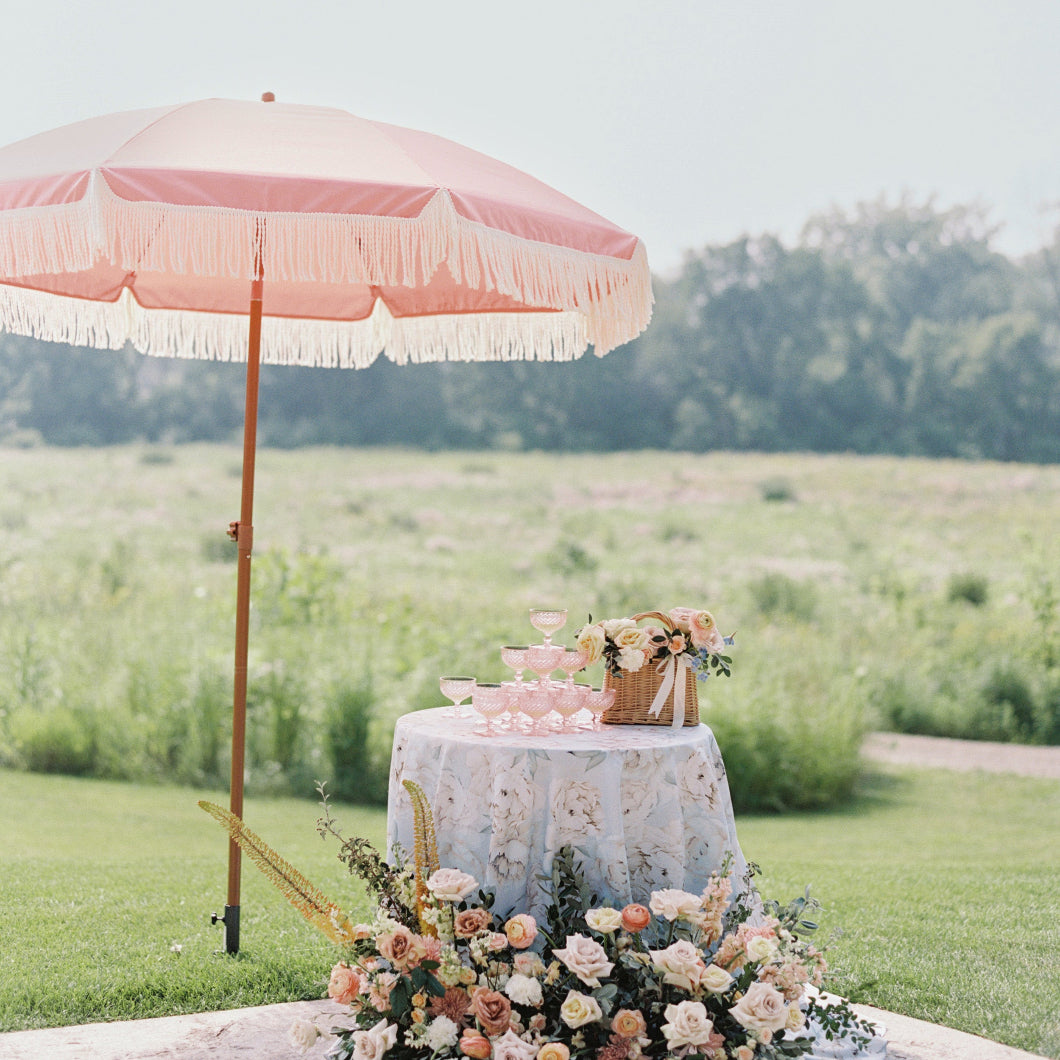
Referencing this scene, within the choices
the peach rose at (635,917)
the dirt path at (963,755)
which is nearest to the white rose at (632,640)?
the peach rose at (635,917)

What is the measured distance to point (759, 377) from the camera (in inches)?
592

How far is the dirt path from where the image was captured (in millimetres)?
7855

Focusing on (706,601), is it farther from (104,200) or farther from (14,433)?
(104,200)

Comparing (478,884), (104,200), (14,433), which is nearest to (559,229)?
(104,200)

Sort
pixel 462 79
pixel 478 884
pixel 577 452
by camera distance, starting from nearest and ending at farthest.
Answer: pixel 478 884
pixel 462 79
pixel 577 452

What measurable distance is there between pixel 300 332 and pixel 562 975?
2389 millimetres

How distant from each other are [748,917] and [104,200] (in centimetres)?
207

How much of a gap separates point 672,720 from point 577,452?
1184 cm

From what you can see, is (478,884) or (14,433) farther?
(14,433)

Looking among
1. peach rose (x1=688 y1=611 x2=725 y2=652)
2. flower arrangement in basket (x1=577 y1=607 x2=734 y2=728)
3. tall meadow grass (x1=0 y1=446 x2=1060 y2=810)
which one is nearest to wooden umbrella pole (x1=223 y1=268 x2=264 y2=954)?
flower arrangement in basket (x1=577 y1=607 x2=734 y2=728)

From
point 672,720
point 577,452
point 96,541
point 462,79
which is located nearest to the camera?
point 672,720

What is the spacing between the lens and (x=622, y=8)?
1373 cm

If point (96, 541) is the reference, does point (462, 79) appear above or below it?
above

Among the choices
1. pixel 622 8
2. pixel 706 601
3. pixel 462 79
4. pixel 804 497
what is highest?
pixel 622 8
